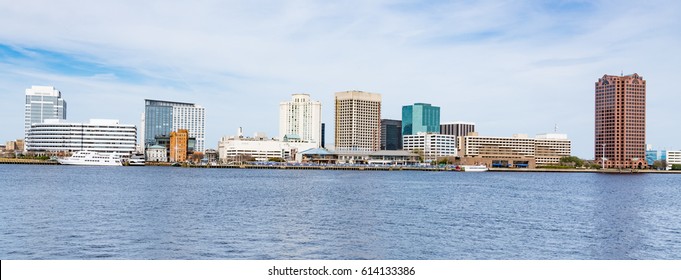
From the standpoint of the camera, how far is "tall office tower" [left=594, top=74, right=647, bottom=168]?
158375 millimetres

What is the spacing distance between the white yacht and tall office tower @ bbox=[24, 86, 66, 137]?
943cm

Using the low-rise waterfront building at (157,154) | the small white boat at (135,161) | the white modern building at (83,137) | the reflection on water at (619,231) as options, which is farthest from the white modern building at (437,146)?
the reflection on water at (619,231)

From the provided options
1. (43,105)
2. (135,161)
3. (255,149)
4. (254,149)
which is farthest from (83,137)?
(255,149)

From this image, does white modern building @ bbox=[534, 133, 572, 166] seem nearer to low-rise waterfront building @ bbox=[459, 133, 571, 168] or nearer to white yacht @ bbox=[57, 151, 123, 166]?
low-rise waterfront building @ bbox=[459, 133, 571, 168]

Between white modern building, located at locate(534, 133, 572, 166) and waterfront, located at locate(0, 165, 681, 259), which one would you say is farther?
white modern building, located at locate(534, 133, 572, 166)

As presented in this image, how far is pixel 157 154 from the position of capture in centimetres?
18012

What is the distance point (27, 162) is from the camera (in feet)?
462

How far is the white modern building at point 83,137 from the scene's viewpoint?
485 feet

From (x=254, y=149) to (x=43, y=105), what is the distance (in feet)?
227

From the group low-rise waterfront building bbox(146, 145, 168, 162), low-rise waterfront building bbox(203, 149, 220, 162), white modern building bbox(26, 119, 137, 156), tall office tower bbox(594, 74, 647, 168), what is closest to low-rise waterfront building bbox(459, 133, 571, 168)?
tall office tower bbox(594, 74, 647, 168)

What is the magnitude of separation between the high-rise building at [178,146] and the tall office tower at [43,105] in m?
41.7

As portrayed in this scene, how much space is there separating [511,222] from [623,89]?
5734 inches
